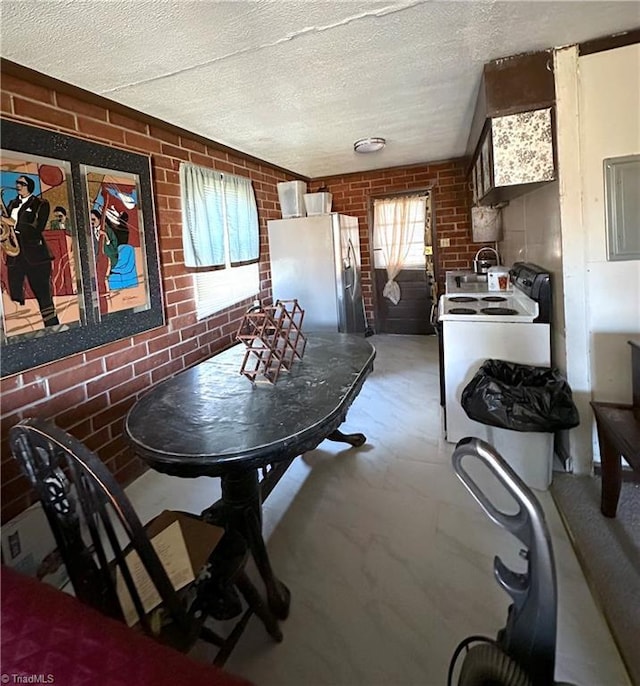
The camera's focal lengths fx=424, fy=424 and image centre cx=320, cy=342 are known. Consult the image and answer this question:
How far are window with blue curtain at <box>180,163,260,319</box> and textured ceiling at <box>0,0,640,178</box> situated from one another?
1.58 ft

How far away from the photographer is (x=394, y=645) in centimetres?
140

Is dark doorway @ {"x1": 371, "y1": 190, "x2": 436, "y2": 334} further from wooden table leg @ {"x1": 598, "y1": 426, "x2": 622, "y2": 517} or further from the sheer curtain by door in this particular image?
wooden table leg @ {"x1": 598, "y1": 426, "x2": 622, "y2": 517}

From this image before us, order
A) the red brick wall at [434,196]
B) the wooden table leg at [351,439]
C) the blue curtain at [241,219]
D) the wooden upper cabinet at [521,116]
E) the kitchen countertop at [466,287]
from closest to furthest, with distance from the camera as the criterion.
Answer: the wooden upper cabinet at [521,116]
the wooden table leg at [351,439]
the kitchen countertop at [466,287]
the blue curtain at [241,219]
the red brick wall at [434,196]

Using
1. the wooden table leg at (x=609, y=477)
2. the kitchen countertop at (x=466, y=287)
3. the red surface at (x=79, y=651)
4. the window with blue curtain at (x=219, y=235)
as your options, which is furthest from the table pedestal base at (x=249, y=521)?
the kitchen countertop at (x=466, y=287)

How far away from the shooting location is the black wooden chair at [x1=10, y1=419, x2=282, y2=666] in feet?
2.93

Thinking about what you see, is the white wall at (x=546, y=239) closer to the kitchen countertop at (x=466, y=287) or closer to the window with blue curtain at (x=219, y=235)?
the kitchen countertop at (x=466, y=287)

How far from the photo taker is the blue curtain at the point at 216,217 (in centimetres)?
309

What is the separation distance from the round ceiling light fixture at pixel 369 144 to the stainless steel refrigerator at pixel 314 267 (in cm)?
73

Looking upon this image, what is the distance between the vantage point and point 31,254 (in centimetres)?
198

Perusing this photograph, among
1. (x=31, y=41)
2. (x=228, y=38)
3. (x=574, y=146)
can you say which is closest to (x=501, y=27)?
(x=574, y=146)

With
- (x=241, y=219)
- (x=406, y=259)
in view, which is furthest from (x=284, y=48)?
(x=406, y=259)

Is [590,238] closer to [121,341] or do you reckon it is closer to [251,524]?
[251,524]

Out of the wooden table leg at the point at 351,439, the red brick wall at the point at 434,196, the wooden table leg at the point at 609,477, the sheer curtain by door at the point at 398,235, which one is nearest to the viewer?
the wooden table leg at the point at 609,477

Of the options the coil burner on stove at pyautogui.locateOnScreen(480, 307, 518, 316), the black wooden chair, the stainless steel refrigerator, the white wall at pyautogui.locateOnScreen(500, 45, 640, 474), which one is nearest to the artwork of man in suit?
the black wooden chair
